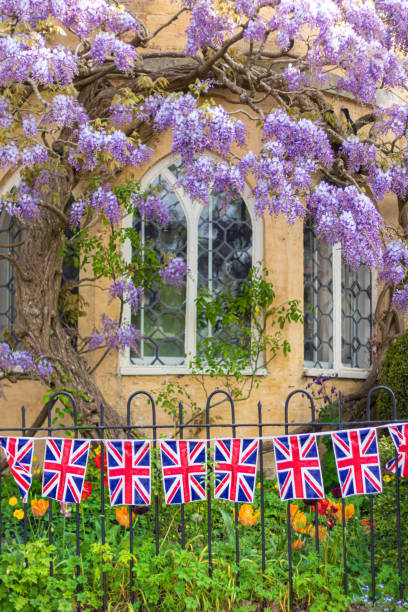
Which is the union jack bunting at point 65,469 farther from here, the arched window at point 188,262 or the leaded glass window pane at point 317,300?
the leaded glass window pane at point 317,300

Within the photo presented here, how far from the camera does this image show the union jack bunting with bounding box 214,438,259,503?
4.69 m

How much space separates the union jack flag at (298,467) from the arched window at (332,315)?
14.6ft

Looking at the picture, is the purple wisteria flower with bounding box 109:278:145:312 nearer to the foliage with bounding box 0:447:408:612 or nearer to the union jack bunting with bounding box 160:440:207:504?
the foliage with bounding box 0:447:408:612

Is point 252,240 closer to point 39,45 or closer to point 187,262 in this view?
point 187,262

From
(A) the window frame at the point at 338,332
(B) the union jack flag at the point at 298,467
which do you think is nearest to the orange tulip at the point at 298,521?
(B) the union jack flag at the point at 298,467

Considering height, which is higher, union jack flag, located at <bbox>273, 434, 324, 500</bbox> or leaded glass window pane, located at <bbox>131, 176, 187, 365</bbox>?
leaded glass window pane, located at <bbox>131, 176, 187, 365</bbox>

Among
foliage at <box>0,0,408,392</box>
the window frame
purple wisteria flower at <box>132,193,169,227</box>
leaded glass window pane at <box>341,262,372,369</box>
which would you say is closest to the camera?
foliage at <box>0,0,408,392</box>

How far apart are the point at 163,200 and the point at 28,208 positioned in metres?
2.00

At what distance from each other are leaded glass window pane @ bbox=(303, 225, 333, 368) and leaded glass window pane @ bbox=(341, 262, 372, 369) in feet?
0.90

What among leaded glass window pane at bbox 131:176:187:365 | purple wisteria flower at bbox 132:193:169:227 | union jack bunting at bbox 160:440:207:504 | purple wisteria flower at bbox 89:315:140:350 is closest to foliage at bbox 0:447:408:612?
union jack bunting at bbox 160:440:207:504

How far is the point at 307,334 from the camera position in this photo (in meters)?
9.34

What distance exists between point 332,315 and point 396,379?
2.06 meters

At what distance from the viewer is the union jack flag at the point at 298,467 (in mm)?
4660

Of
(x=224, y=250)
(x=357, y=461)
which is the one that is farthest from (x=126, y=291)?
(x=357, y=461)
